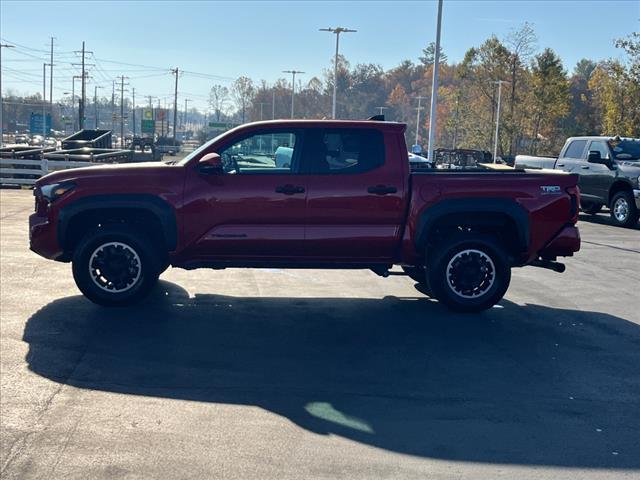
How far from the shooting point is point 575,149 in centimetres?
2017

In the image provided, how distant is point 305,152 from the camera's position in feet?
26.9

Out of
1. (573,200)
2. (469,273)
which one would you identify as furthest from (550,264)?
(469,273)

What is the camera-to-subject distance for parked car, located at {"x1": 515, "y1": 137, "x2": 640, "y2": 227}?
59.7ft

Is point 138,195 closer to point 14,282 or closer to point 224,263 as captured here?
point 224,263

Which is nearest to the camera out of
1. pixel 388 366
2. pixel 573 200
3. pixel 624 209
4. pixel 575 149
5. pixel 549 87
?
pixel 388 366

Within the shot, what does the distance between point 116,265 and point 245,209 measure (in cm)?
151

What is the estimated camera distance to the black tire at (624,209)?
18156 mm

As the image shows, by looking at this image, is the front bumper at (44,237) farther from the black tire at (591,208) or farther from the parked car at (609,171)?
the black tire at (591,208)

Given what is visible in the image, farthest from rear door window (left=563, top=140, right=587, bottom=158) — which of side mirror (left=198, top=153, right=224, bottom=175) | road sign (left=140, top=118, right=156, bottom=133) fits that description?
road sign (left=140, top=118, right=156, bottom=133)

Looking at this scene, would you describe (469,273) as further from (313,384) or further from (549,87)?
(549,87)

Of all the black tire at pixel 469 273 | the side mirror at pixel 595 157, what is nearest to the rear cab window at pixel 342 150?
the black tire at pixel 469 273

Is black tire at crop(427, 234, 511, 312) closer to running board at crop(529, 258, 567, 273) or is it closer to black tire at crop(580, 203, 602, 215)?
running board at crop(529, 258, 567, 273)

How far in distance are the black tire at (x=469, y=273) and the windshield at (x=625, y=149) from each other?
11.9 meters

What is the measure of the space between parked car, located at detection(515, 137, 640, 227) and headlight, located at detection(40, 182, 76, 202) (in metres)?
14.1
